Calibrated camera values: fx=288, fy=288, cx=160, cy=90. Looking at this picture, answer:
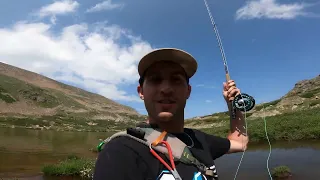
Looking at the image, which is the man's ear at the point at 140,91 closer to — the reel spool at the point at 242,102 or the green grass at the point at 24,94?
the reel spool at the point at 242,102

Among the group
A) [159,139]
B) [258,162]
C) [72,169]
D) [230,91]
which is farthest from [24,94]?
[159,139]

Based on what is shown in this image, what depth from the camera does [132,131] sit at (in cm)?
261

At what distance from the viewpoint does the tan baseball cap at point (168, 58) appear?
2.93 meters

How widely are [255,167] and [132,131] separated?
17.2 m

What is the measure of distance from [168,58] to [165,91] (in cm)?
37

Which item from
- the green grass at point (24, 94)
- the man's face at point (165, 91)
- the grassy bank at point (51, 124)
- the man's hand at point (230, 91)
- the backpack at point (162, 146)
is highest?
the green grass at point (24, 94)

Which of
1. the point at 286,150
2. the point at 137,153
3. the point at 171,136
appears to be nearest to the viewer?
the point at 137,153

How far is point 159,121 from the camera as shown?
2.95 m

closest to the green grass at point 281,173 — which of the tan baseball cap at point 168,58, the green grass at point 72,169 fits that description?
the green grass at point 72,169

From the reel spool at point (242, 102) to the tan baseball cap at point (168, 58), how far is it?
1.25m

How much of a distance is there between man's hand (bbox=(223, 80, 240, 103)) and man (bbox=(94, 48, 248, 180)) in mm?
850

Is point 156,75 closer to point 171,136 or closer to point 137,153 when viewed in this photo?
point 171,136

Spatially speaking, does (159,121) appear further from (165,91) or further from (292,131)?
(292,131)

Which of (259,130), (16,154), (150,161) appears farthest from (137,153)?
(16,154)
